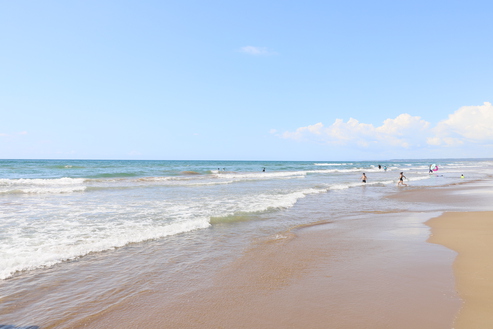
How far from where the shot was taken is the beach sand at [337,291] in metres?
3.82

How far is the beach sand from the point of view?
3818mm

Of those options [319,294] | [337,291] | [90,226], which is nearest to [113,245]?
[90,226]

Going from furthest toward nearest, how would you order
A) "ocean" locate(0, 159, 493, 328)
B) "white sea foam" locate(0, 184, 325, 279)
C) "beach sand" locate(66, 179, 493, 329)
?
1. "white sea foam" locate(0, 184, 325, 279)
2. "ocean" locate(0, 159, 493, 328)
3. "beach sand" locate(66, 179, 493, 329)

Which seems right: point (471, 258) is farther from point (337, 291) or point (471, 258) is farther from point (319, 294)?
point (319, 294)

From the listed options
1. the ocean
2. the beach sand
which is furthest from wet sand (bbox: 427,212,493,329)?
the ocean

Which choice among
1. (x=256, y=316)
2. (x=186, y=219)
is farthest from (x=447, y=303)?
(x=186, y=219)

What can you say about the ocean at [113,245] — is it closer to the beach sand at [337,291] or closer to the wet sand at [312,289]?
the wet sand at [312,289]

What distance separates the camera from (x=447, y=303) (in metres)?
4.17

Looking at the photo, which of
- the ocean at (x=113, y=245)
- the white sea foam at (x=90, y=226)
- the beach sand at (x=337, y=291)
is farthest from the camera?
the white sea foam at (x=90, y=226)

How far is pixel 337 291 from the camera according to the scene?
467 cm

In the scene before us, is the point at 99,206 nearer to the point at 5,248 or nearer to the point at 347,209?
the point at 5,248

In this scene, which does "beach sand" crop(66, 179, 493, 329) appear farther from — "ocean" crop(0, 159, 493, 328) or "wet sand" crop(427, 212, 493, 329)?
"ocean" crop(0, 159, 493, 328)

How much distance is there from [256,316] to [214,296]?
36.8 inches

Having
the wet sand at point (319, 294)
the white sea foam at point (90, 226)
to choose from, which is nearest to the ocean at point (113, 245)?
the white sea foam at point (90, 226)
